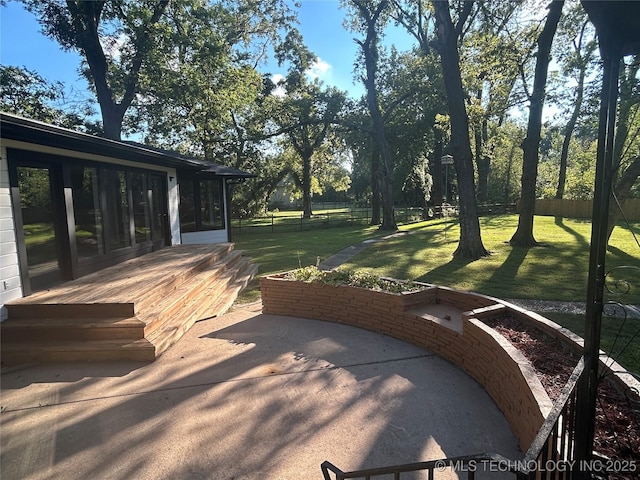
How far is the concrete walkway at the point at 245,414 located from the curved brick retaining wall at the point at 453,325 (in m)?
0.20

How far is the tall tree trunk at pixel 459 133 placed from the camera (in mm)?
9633

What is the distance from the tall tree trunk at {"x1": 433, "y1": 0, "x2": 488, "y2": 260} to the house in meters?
7.19

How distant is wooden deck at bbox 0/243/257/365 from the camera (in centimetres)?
416

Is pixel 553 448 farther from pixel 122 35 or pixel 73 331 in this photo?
pixel 122 35

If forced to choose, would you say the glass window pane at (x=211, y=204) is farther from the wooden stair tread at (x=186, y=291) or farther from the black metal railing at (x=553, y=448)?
the black metal railing at (x=553, y=448)

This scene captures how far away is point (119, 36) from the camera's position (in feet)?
47.0

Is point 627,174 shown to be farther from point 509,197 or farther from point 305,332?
point 509,197

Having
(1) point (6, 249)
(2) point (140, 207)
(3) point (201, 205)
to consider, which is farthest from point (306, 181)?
(1) point (6, 249)

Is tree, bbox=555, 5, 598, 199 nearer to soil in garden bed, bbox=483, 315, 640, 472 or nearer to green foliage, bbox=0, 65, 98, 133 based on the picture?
soil in garden bed, bbox=483, 315, 640, 472

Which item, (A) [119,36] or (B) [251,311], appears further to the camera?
(A) [119,36]

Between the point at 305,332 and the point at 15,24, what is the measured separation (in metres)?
15.0

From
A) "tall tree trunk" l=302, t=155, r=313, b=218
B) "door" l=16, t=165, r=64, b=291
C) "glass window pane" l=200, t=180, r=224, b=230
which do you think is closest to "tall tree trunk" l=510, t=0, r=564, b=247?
"glass window pane" l=200, t=180, r=224, b=230

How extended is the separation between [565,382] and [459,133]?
330 inches

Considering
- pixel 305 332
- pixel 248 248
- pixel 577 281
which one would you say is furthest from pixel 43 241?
pixel 577 281
